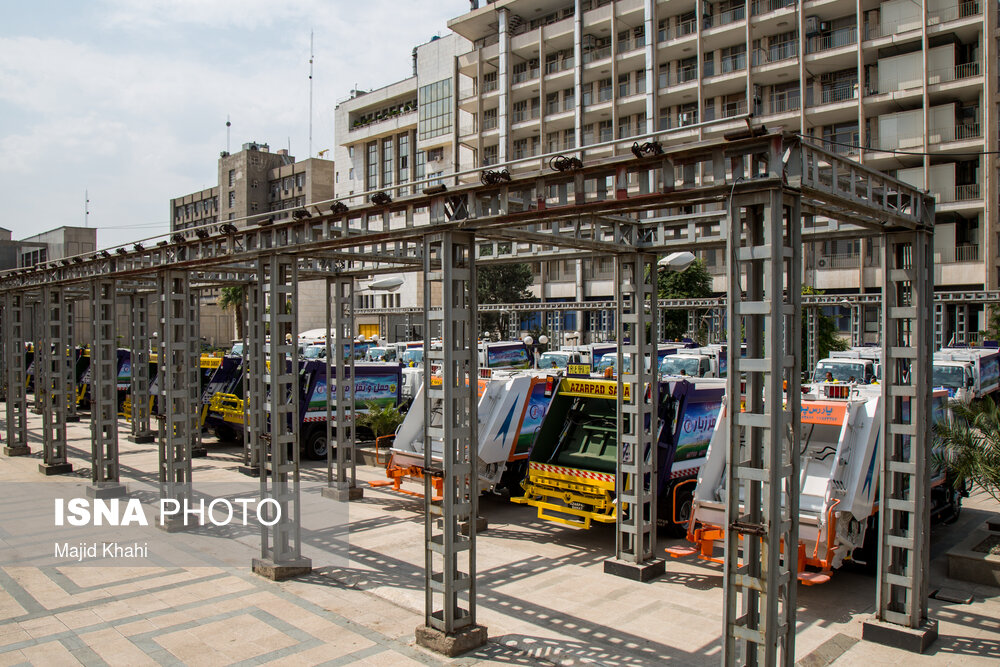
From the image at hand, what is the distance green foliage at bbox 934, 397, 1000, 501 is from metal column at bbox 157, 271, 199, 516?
10.4m

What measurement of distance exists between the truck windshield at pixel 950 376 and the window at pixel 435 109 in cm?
4302

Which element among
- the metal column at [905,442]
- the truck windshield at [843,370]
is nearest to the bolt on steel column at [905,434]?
the metal column at [905,442]

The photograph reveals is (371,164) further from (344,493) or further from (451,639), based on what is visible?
(451,639)

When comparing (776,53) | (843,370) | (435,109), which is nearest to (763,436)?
(843,370)

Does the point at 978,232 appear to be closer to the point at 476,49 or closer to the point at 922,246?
the point at 476,49

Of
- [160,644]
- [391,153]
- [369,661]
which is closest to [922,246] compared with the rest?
[369,661]

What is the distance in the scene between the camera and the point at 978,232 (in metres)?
38.1

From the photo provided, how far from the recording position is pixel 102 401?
43.3 feet

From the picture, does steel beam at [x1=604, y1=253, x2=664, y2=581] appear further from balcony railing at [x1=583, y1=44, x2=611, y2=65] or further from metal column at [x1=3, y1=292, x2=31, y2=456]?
balcony railing at [x1=583, y1=44, x2=611, y2=65]

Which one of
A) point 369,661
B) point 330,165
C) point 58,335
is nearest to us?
point 369,661

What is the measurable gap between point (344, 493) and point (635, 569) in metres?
6.05

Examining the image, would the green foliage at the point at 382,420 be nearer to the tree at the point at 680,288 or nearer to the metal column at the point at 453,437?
the metal column at the point at 453,437

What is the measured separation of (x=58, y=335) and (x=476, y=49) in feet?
144

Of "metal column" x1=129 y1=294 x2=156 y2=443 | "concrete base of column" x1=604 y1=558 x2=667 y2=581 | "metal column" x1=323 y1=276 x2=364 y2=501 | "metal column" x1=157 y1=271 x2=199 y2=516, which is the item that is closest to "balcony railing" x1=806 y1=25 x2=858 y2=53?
"metal column" x1=323 y1=276 x2=364 y2=501
